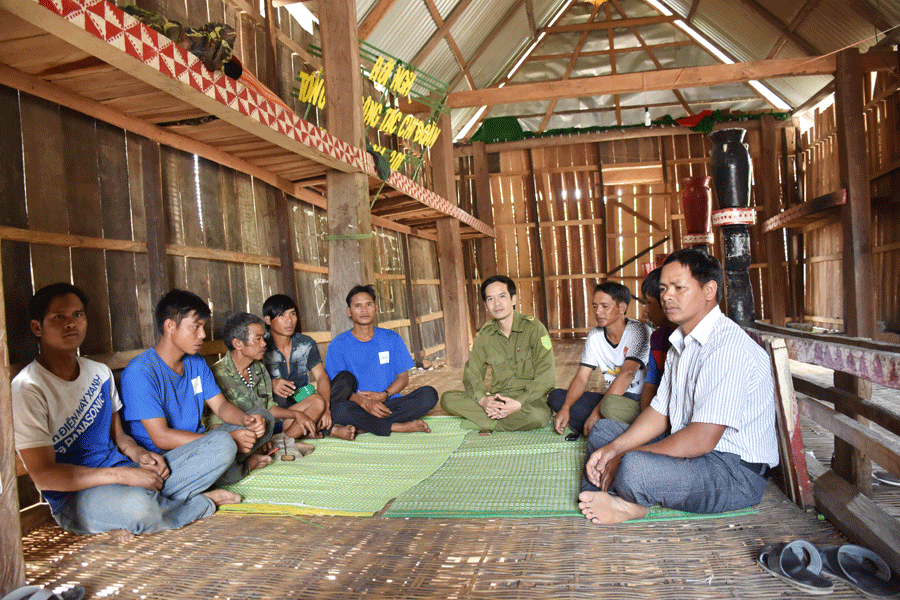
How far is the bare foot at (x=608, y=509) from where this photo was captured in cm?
226

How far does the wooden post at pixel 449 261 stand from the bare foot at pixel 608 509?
5.79m

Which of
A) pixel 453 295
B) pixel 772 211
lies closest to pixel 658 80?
pixel 453 295

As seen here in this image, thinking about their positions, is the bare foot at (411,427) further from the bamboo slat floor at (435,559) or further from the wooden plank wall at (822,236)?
the wooden plank wall at (822,236)

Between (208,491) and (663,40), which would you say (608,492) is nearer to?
(208,491)

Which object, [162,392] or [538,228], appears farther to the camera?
[538,228]

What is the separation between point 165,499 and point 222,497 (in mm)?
258

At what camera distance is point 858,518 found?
195 cm

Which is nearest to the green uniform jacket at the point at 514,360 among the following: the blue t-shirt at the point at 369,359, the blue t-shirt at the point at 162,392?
the blue t-shirt at the point at 369,359

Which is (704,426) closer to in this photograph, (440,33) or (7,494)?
(7,494)

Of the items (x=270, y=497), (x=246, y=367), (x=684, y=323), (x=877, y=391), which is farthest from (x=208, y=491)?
(x=877, y=391)

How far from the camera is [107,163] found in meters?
3.39

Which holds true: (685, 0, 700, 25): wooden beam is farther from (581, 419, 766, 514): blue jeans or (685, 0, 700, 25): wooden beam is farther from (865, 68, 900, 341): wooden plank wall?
(581, 419, 766, 514): blue jeans

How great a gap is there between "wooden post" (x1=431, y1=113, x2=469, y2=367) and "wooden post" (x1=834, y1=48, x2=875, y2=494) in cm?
482

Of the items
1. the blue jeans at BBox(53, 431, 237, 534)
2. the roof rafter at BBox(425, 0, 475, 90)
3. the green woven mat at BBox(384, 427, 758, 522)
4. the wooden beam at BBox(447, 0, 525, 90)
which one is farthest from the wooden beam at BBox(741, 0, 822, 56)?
the blue jeans at BBox(53, 431, 237, 534)
